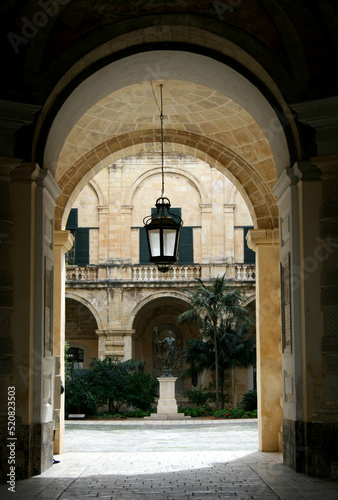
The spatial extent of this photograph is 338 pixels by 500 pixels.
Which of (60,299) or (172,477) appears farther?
(60,299)

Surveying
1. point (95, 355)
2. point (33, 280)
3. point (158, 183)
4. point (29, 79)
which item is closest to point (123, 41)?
point (29, 79)

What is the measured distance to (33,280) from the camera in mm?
7426

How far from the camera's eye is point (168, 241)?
9.71m

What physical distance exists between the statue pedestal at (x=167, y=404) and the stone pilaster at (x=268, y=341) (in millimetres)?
12877

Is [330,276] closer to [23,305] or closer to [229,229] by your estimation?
[23,305]

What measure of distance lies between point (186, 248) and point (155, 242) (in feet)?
64.2

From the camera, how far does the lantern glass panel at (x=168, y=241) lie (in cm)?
971

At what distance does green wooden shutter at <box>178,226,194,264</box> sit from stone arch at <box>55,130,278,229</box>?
56.5ft

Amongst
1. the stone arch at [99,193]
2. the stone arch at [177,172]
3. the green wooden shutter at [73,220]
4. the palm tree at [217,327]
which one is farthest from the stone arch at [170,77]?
the green wooden shutter at [73,220]

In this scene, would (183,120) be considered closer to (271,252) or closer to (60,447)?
(271,252)

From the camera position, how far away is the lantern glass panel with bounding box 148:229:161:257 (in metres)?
A: 9.73

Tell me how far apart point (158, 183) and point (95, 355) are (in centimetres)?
807
